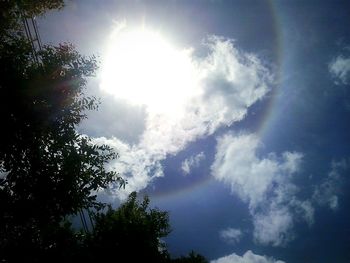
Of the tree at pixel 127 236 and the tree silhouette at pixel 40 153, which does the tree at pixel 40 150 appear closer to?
the tree silhouette at pixel 40 153

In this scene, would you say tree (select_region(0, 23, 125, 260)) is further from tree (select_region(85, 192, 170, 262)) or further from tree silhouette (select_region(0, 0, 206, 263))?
tree (select_region(85, 192, 170, 262))

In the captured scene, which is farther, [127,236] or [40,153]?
[127,236]

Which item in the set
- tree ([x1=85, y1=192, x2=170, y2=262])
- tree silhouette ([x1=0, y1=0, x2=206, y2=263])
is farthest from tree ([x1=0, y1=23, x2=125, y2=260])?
tree ([x1=85, y1=192, x2=170, y2=262])

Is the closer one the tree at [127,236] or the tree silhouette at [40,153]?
the tree silhouette at [40,153]

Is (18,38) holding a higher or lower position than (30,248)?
higher

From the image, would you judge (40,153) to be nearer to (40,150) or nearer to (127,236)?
(40,150)

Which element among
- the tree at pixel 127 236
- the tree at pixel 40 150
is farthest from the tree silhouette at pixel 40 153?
the tree at pixel 127 236

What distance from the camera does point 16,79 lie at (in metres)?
9.71

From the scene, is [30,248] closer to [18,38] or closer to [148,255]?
[18,38]

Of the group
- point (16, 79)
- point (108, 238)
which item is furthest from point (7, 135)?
point (108, 238)

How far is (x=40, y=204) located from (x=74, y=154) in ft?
5.37

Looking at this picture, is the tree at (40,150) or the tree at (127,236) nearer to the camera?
the tree at (40,150)

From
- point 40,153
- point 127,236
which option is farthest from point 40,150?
point 127,236

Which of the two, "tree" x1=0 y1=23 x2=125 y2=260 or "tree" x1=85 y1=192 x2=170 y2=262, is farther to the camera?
"tree" x1=85 y1=192 x2=170 y2=262
